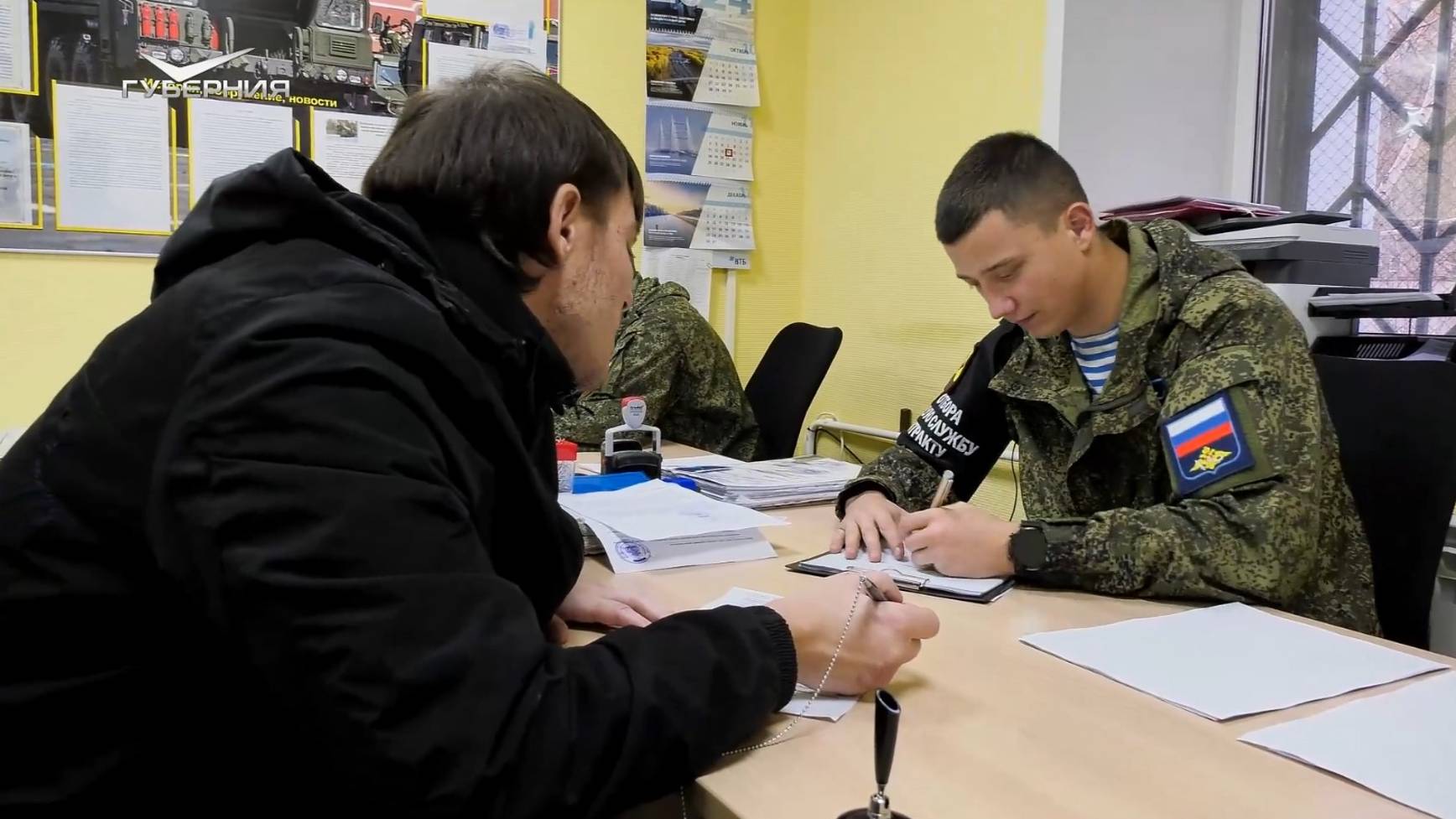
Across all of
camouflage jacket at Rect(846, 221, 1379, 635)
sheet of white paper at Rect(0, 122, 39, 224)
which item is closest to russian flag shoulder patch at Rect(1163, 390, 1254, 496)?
camouflage jacket at Rect(846, 221, 1379, 635)

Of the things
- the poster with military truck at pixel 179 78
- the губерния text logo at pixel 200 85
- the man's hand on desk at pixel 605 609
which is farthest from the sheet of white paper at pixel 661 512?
the губерния text logo at pixel 200 85

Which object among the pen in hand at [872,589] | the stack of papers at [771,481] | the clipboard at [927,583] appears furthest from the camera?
the stack of papers at [771,481]

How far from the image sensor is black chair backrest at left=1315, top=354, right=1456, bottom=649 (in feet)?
4.07

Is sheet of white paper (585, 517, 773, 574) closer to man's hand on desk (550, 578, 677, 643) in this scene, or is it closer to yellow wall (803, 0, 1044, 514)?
man's hand on desk (550, 578, 677, 643)

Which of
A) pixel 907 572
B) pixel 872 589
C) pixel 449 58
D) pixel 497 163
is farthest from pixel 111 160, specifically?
pixel 872 589

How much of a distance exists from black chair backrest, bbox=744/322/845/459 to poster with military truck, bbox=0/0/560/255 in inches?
47.0

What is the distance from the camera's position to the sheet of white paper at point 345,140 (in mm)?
2643

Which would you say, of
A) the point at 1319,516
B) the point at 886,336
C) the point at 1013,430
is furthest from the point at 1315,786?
the point at 886,336

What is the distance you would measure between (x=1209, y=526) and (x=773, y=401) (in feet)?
5.15

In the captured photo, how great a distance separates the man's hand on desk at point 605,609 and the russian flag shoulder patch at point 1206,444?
0.67 meters

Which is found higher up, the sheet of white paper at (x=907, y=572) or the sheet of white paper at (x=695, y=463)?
the sheet of white paper at (x=907, y=572)

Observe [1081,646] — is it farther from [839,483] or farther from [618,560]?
[839,483]

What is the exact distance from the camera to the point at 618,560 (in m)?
1.22

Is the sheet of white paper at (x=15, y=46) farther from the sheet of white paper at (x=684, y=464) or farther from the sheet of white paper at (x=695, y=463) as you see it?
the sheet of white paper at (x=695, y=463)
